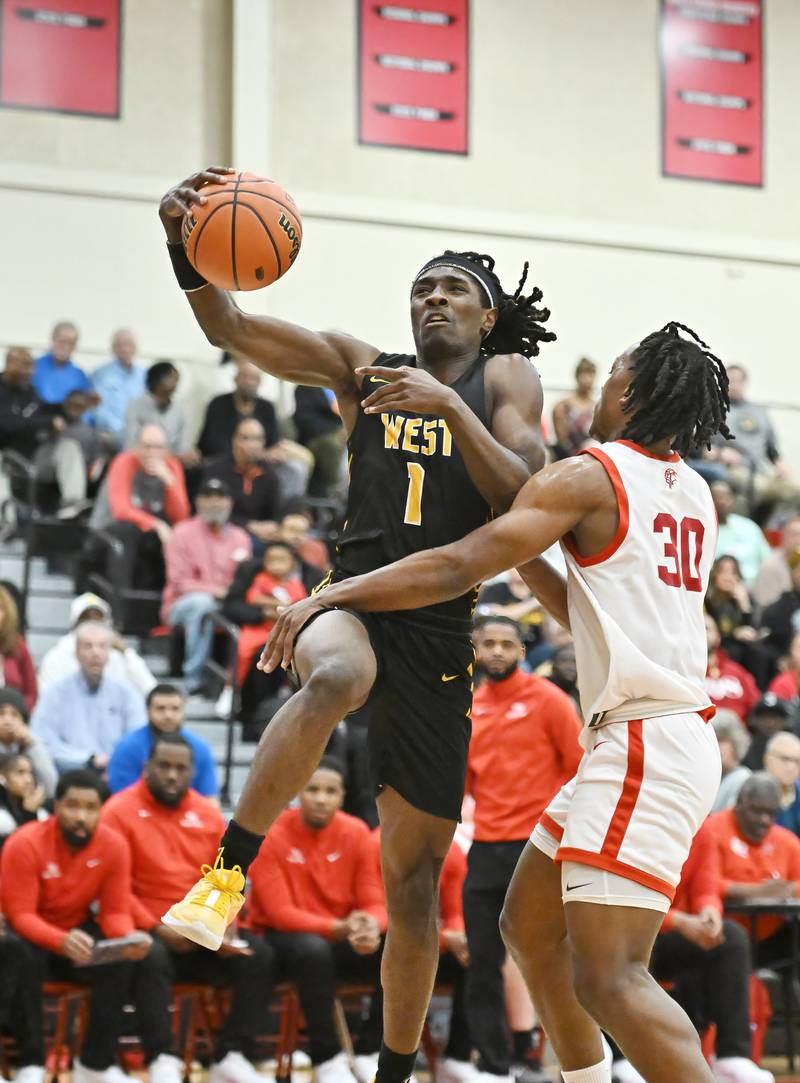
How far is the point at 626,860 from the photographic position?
4.68 meters

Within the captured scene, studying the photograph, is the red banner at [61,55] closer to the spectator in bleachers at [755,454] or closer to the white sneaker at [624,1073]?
the spectator in bleachers at [755,454]

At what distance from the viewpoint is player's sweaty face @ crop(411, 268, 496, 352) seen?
5488 mm

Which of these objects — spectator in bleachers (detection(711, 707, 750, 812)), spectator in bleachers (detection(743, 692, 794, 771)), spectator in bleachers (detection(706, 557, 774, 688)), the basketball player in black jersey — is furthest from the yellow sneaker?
spectator in bleachers (detection(706, 557, 774, 688))

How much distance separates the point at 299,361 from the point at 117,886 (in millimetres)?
3878

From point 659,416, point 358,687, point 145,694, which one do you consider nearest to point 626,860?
point 358,687

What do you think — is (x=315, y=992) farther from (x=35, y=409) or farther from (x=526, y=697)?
(x=35, y=409)

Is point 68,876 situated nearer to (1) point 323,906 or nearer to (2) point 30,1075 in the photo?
(2) point 30,1075

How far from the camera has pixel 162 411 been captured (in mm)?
14367

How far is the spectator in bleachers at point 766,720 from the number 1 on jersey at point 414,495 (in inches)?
247

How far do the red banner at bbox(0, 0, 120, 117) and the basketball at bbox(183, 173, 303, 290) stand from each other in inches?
452

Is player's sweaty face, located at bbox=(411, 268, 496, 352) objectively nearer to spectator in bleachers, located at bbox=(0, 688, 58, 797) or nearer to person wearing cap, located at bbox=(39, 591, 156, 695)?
spectator in bleachers, located at bbox=(0, 688, 58, 797)

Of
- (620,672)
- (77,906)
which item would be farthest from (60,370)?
(620,672)

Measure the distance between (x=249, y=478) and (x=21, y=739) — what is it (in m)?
4.48

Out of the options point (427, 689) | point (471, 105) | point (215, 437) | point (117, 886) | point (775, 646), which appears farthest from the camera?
point (471, 105)
